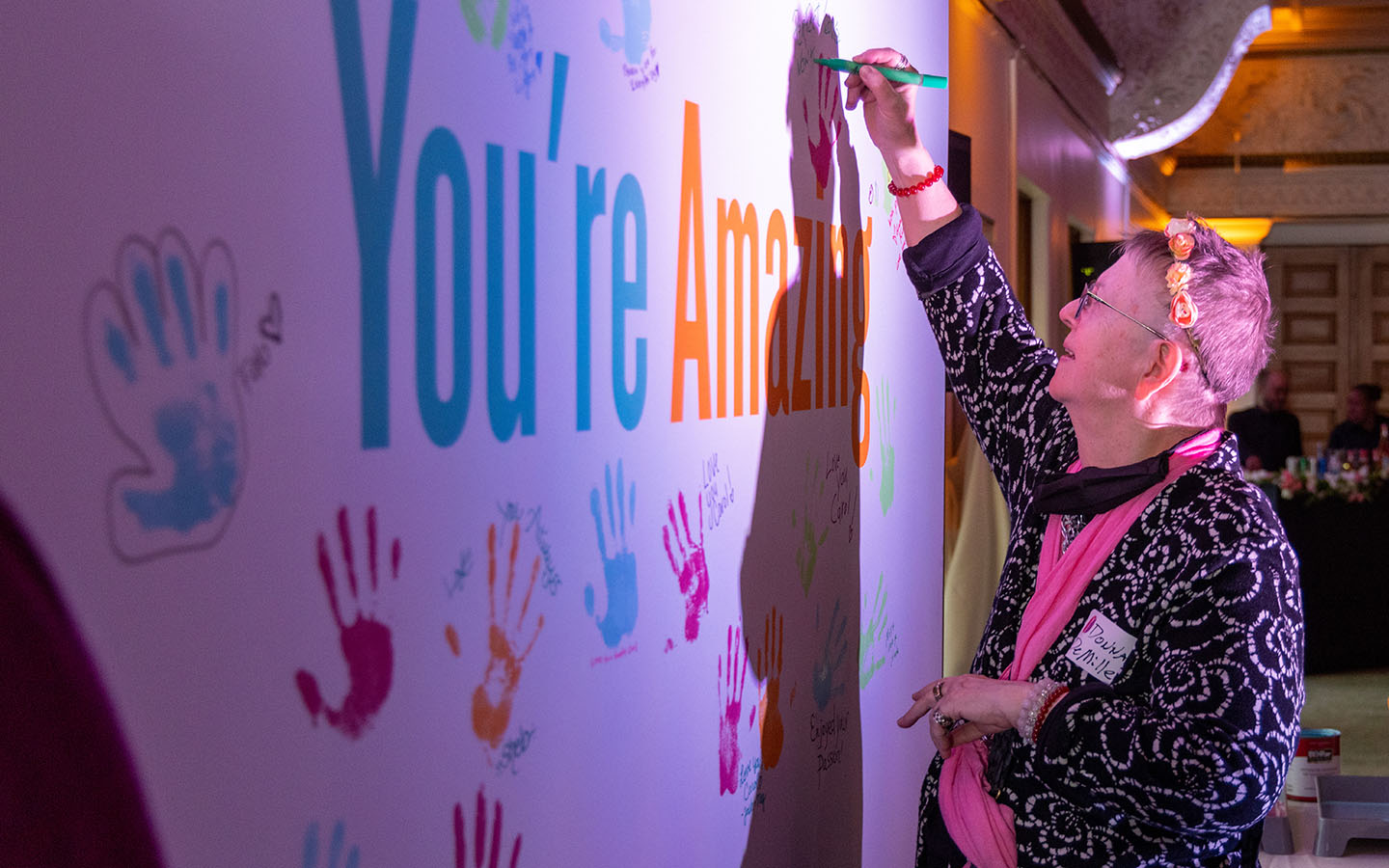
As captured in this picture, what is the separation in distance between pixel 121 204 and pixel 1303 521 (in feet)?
28.0

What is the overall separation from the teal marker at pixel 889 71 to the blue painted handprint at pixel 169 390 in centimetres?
120

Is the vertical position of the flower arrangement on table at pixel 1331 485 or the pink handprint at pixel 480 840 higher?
the pink handprint at pixel 480 840

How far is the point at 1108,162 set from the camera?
8477 mm

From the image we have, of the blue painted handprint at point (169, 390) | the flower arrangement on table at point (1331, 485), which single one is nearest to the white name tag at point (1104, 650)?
the blue painted handprint at point (169, 390)

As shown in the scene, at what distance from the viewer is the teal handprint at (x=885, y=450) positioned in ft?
6.98

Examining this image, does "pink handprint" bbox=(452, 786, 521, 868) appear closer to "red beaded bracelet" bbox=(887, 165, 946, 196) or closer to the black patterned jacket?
the black patterned jacket

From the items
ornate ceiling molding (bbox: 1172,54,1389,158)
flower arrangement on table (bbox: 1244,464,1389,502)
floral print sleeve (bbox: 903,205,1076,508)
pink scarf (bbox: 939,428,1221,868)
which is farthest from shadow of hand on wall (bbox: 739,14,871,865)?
ornate ceiling molding (bbox: 1172,54,1389,158)

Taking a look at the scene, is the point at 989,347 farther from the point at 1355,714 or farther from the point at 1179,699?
the point at 1355,714

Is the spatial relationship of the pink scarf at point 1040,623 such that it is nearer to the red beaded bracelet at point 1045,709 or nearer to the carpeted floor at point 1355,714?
the red beaded bracelet at point 1045,709

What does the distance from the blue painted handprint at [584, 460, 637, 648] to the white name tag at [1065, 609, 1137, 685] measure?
63 cm

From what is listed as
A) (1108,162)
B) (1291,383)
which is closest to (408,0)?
(1108,162)

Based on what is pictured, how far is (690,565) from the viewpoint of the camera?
4.74 ft

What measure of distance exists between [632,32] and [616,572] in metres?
0.53

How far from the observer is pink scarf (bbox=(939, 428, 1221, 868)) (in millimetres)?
1669
